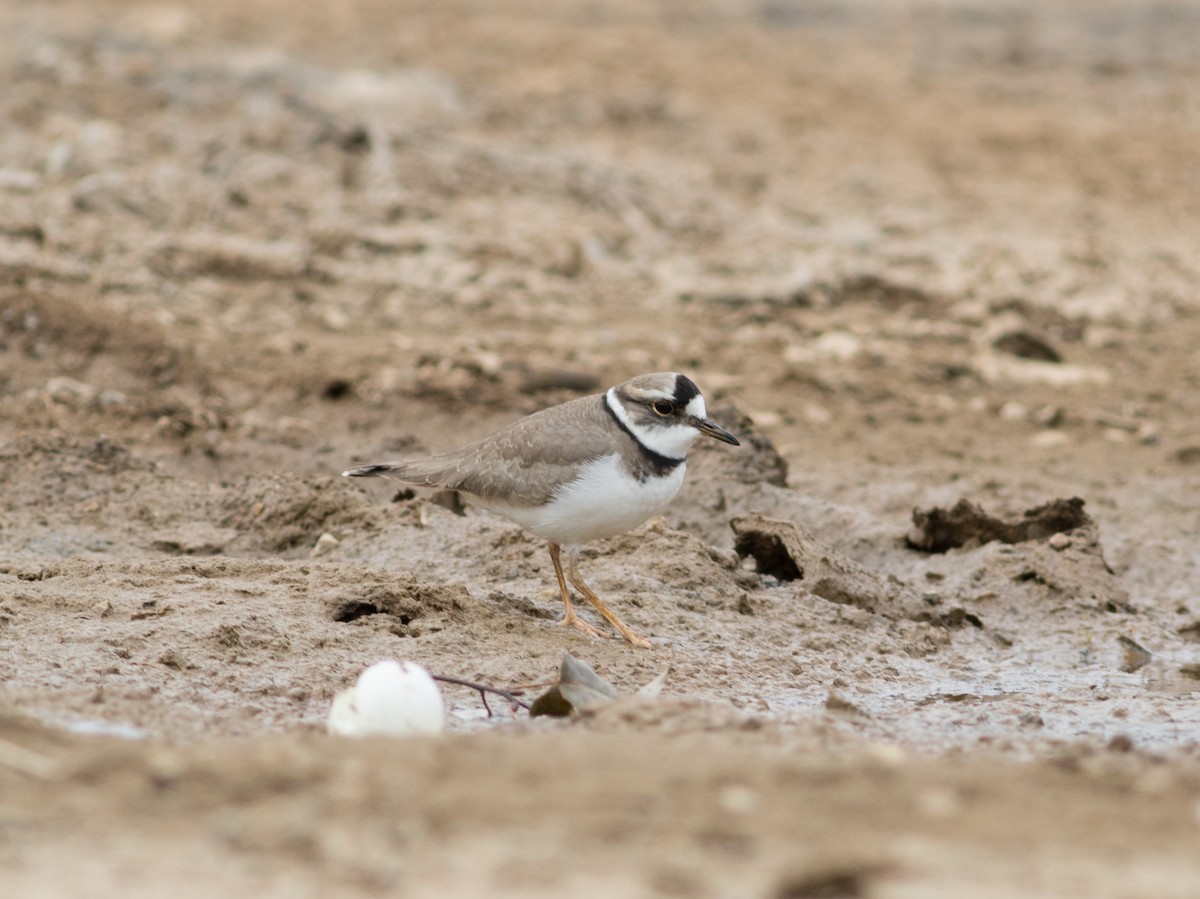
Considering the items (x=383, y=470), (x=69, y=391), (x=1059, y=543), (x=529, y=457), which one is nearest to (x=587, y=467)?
(x=529, y=457)

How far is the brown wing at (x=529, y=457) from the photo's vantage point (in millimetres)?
6613

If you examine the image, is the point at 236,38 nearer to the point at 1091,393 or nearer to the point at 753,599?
the point at 1091,393

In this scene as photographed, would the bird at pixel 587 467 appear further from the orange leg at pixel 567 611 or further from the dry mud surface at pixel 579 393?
the dry mud surface at pixel 579 393

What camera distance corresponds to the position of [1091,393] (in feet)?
35.0

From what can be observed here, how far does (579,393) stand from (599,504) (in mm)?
3117

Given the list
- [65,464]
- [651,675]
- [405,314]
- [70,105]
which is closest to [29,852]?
[651,675]

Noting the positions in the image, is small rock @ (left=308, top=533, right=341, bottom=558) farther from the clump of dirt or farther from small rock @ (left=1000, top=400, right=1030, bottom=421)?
small rock @ (left=1000, top=400, right=1030, bottom=421)

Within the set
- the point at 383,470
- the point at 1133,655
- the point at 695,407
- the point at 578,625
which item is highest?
the point at 695,407

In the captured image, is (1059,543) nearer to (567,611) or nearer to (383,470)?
(567,611)

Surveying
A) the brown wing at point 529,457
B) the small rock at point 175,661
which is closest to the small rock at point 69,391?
the brown wing at point 529,457

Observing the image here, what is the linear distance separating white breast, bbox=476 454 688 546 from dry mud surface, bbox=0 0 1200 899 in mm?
463

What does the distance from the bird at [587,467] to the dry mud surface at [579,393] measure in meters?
0.42

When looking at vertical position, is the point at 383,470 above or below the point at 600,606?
above

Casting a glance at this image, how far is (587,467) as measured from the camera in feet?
21.5
